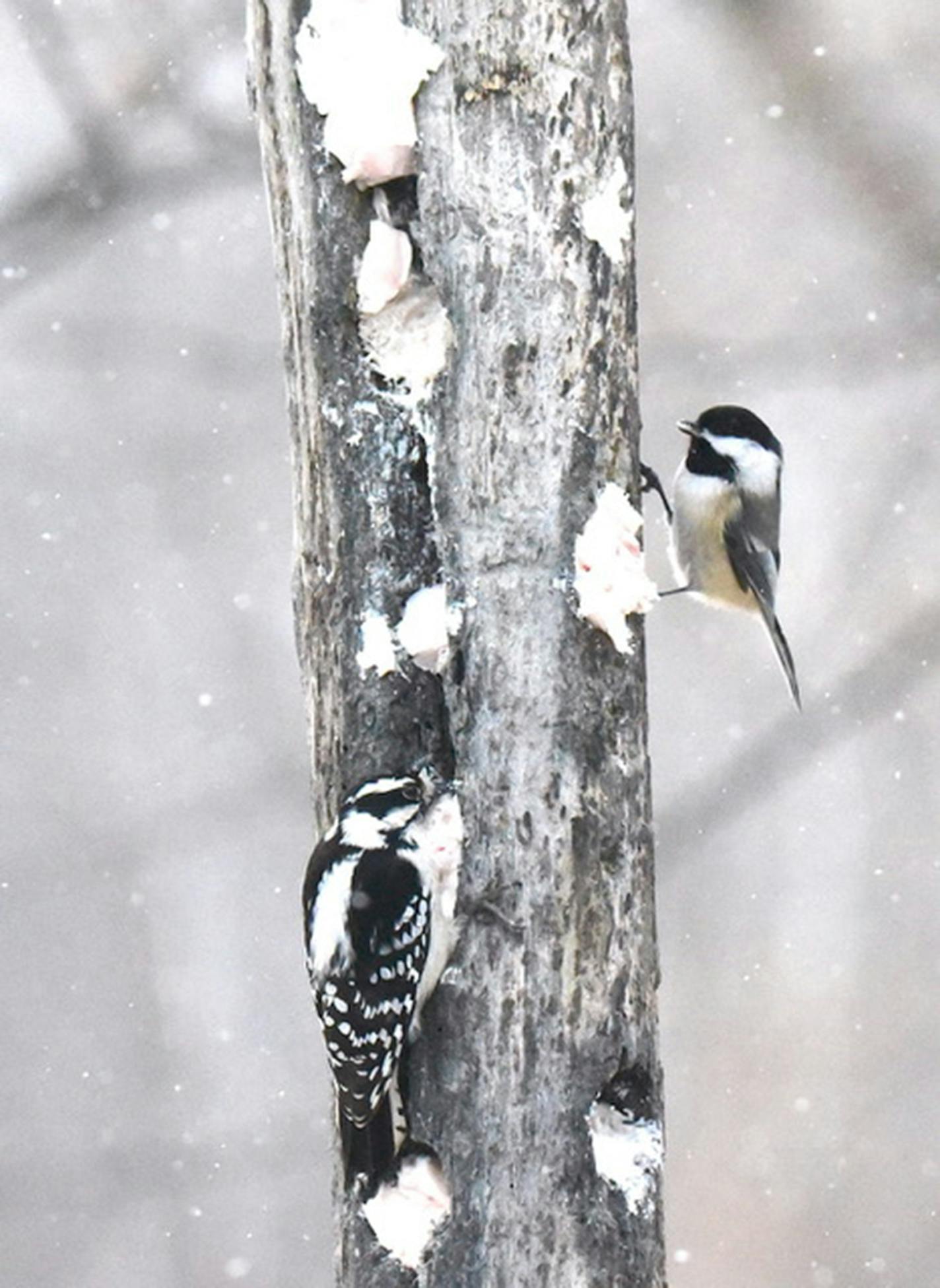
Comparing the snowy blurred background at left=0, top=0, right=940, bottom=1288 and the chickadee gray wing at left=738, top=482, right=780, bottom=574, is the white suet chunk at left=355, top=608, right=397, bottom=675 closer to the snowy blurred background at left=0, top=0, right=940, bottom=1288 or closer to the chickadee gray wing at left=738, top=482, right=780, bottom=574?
the chickadee gray wing at left=738, top=482, right=780, bottom=574

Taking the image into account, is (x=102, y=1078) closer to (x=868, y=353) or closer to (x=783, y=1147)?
(x=783, y=1147)

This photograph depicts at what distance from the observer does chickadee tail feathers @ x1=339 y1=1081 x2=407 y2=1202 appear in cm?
236

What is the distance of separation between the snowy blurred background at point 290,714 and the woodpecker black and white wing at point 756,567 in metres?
2.84

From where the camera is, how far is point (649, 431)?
5855mm

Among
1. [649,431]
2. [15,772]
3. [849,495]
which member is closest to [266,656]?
[15,772]

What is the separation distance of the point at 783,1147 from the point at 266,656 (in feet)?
7.92

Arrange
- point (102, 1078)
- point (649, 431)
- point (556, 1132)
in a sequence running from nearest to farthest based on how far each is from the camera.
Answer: point (556, 1132) → point (649, 431) → point (102, 1078)

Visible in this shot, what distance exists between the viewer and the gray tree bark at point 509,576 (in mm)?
2322

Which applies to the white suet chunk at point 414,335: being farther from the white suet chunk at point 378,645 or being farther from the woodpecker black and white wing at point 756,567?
the woodpecker black and white wing at point 756,567

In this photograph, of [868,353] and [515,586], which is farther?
[868,353]

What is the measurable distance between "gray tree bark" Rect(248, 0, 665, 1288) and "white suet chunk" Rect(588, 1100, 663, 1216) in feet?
0.06

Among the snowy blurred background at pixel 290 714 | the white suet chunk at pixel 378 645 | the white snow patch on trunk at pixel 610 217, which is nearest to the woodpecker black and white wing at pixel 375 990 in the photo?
the white suet chunk at pixel 378 645

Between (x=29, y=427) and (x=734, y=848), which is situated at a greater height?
(x=29, y=427)

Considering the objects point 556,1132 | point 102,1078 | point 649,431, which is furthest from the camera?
point 102,1078
